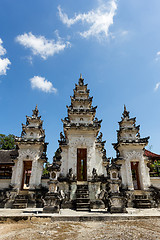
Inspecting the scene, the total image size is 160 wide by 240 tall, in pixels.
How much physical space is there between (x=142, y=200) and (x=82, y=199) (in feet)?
19.1

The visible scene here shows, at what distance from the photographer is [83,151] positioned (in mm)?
15992

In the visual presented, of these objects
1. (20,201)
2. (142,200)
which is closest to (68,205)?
(20,201)

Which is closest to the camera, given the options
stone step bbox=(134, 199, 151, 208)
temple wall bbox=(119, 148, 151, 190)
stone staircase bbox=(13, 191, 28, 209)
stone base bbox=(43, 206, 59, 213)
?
stone base bbox=(43, 206, 59, 213)

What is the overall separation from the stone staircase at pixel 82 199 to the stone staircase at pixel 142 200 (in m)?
4.68

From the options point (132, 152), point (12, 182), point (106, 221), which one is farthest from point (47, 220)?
point (132, 152)

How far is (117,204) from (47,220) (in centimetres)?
453

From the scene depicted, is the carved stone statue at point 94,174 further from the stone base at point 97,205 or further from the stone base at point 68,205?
the stone base at point 68,205

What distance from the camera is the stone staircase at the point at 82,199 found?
11139 mm

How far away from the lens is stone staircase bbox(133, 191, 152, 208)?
13.3m

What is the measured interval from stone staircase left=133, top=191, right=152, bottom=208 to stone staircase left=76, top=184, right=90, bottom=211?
4684 millimetres

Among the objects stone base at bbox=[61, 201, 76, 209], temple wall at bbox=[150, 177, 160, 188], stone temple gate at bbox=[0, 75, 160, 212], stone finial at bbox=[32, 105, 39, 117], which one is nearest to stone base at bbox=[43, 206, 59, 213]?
stone temple gate at bbox=[0, 75, 160, 212]

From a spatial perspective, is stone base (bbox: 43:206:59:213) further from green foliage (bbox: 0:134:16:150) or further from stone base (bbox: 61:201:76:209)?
green foliage (bbox: 0:134:16:150)

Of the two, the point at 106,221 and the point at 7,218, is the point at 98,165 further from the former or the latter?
the point at 7,218

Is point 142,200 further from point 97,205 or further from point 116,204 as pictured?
point 116,204
